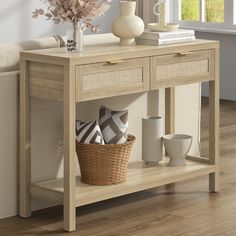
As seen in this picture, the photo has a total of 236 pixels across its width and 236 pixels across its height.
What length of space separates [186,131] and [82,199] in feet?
3.95

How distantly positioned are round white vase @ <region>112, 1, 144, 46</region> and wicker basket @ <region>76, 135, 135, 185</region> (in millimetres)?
542

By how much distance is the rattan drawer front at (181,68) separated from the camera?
3965 mm

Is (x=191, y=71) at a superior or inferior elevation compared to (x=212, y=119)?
superior

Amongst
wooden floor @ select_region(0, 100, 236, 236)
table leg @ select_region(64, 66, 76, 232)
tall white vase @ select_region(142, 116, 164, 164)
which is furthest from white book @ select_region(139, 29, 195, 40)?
wooden floor @ select_region(0, 100, 236, 236)

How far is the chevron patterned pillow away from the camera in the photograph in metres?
3.95

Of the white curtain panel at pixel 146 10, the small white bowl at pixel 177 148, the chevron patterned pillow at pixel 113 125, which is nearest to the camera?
the chevron patterned pillow at pixel 113 125

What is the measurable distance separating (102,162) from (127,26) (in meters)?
0.71

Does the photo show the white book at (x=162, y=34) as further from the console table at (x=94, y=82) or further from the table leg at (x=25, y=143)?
the table leg at (x=25, y=143)

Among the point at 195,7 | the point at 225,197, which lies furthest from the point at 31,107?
the point at 195,7

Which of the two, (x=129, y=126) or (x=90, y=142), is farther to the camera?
(x=129, y=126)

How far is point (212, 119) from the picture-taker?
438cm

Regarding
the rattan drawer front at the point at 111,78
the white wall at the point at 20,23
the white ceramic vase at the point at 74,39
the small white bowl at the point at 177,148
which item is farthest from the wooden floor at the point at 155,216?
the white wall at the point at 20,23

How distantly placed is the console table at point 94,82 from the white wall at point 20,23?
343 centimetres

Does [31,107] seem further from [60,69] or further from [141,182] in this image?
[141,182]
